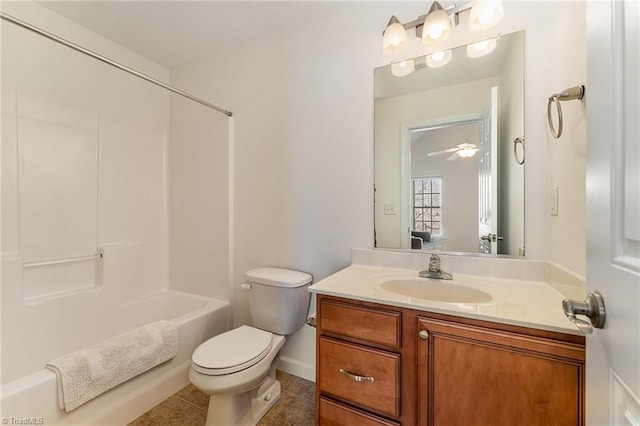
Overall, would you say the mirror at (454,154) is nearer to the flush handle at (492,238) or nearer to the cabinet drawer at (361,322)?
the flush handle at (492,238)

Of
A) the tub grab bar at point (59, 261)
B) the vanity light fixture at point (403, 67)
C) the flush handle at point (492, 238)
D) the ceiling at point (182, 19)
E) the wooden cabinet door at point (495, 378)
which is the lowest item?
the wooden cabinet door at point (495, 378)

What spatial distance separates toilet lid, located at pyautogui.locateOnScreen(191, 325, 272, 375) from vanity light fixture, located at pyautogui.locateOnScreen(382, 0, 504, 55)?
68.9 inches

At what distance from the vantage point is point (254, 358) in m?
1.33

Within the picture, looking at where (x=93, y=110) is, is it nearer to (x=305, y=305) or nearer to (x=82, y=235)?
(x=82, y=235)

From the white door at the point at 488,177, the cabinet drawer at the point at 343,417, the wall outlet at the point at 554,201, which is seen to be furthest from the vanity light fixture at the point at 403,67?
the cabinet drawer at the point at 343,417

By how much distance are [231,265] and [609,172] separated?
81.4 inches

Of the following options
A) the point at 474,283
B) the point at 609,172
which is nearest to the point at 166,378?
the point at 474,283

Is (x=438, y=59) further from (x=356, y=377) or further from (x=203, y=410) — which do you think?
(x=203, y=410)

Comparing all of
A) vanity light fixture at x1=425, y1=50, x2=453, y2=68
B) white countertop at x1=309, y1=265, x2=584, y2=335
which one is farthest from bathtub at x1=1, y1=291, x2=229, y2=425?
vanity light fixture at x1=425, y1=50, x2=453, y2=68

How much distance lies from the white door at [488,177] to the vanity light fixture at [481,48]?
0.19 meters

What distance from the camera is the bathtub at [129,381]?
3.61 ft

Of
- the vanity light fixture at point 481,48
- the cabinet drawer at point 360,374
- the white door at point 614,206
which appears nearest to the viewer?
the white door at point 614,206

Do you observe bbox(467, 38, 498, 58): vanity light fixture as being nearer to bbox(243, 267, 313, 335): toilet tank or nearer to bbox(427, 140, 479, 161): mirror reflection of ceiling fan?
bbox(427, 140, 479, 161): mirror reflection of ceiling fan

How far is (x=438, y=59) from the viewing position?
1439 millimetres
